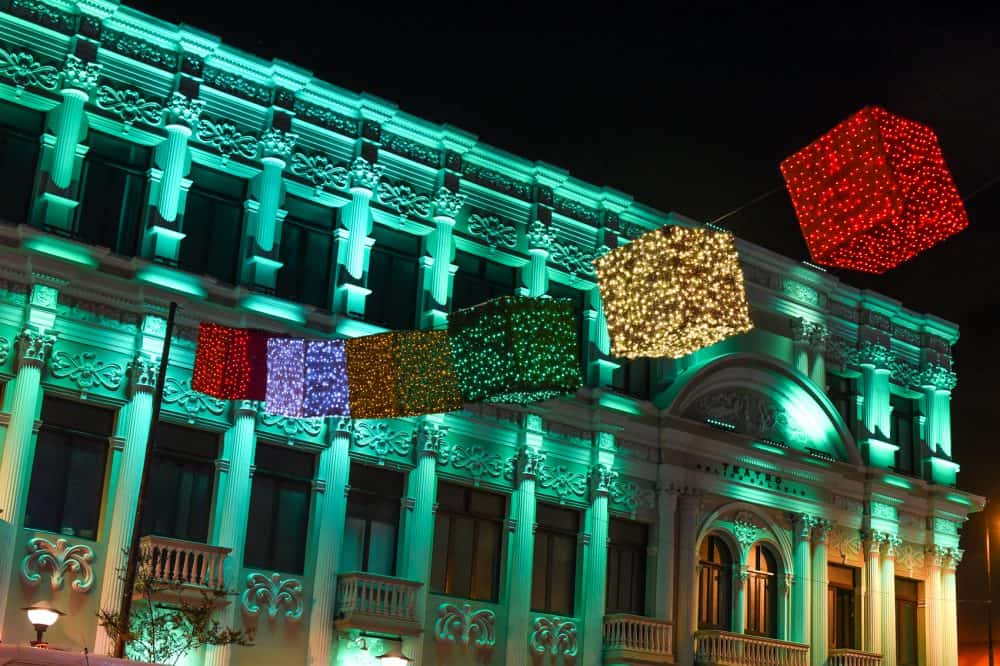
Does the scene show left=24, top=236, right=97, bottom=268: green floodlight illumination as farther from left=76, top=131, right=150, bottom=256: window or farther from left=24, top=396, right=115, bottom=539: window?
left=24, top=396, right=115, bottom=539: window

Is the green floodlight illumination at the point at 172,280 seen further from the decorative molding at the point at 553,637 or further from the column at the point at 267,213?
the decorative molding at the point at 553,637

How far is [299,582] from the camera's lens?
1004 inches

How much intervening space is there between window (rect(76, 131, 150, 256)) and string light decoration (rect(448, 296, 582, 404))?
7.89 m

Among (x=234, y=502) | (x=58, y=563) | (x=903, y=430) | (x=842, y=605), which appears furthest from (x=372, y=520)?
(x=903, y=430)

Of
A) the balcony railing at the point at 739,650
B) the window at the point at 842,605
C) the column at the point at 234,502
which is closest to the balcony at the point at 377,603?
the column at the point at 234,502

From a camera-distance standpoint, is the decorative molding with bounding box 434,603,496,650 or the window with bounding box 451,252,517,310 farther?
the window with bounding box 451,252,517,310

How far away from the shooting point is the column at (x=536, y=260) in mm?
30094

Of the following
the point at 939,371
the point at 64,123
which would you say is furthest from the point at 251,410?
the point at 939,371

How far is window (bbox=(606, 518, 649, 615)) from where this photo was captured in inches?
1185

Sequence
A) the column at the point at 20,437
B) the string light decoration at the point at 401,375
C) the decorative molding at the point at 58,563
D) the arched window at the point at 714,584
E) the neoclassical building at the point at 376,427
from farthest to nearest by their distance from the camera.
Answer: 1. the arched window at the point at 714,584
2. the neoclassical building at the point at 376,427
3. the decorative molding at the point at 58,563
4. the column at the point at 20,437
5. the string light decoration at the point at 401,375

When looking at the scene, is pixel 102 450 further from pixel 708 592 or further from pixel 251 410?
pixel 708 592

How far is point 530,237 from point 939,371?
532 inches

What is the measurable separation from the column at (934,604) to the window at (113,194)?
2197cm

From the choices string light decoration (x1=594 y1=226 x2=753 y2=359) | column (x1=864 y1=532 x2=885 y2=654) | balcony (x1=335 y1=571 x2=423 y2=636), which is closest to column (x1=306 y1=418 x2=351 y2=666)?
balcony (x1=335 y1=571 x2=423 y2=636)
